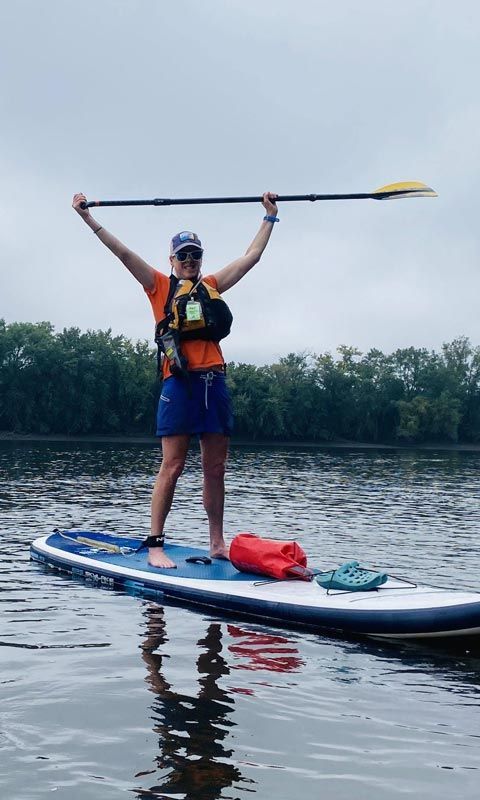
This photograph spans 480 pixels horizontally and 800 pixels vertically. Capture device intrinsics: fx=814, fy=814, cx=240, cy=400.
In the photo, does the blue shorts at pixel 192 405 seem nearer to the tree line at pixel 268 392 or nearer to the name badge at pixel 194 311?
the name badge at pixel 194 311

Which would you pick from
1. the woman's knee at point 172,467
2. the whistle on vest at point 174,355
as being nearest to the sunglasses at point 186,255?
the whistle on vest at point 174,355

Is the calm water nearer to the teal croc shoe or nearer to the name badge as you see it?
the teal croc shoe

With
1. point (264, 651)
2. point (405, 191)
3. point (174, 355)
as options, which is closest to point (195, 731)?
point (264, 651)

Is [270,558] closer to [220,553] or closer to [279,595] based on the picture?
[279,595]

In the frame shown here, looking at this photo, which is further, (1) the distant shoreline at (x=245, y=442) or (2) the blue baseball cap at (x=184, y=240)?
(1) the distant shoreline at (x=245, y=442)

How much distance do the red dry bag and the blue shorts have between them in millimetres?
1120

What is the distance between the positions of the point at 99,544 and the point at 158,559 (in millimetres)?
1496

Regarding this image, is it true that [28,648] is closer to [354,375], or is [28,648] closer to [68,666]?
[68,666]

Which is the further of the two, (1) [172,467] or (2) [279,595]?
(1) [172,467]

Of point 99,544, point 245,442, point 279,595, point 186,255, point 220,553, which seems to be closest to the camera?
point 279,595

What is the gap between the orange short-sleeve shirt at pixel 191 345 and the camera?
7938 mm

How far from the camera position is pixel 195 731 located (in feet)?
14.6

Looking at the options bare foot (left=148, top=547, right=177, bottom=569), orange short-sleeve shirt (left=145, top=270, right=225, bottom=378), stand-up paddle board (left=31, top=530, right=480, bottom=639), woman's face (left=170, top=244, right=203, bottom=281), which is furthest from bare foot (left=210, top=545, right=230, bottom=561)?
woman's face (left=170, top=244, right=203, bottom=281)

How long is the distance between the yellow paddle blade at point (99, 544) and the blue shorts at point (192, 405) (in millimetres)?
2018
